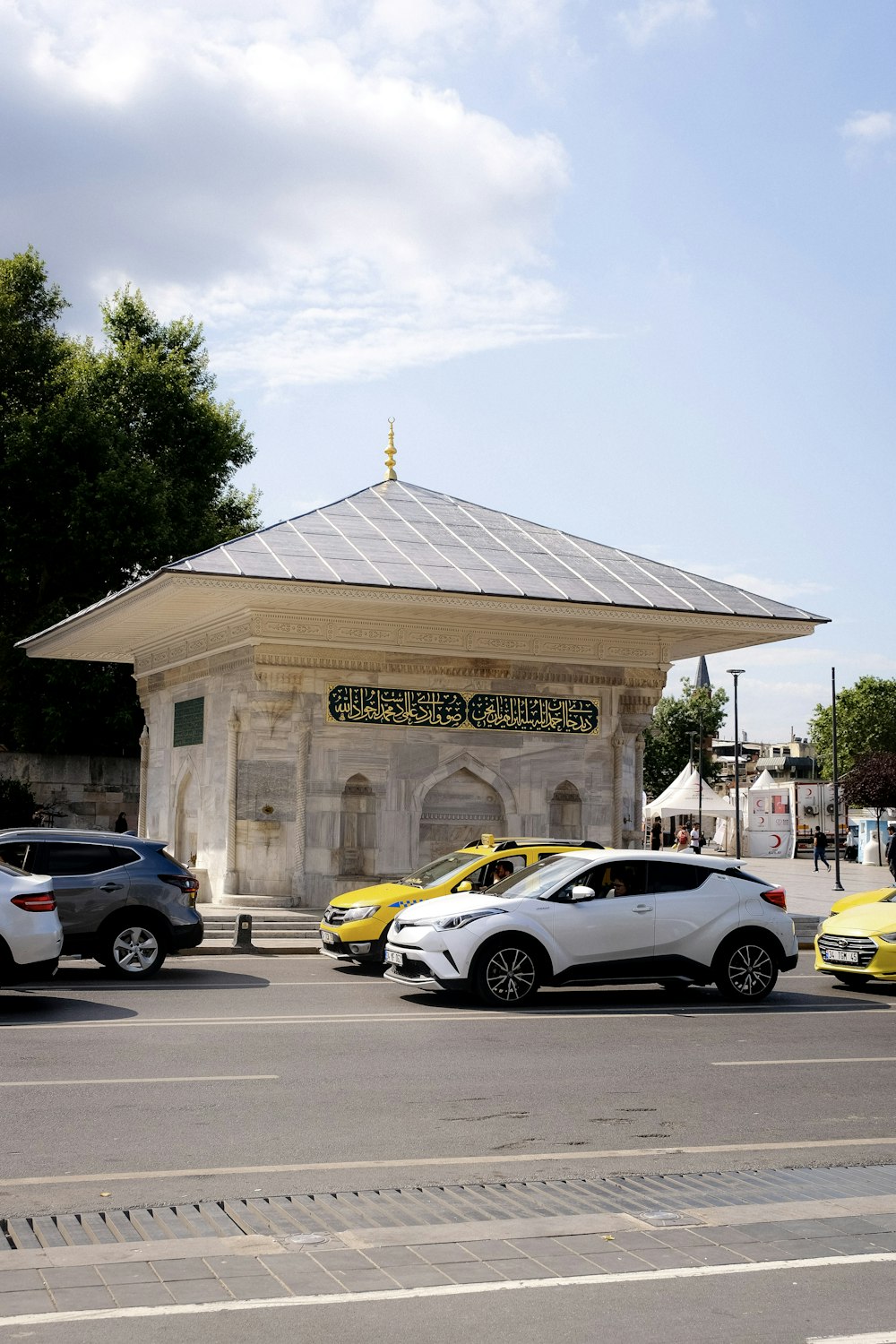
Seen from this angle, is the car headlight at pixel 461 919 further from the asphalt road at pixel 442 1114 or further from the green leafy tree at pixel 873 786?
the green leafy tree at pixel 873 786

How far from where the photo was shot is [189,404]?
42.1 meters

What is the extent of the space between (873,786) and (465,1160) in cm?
6934

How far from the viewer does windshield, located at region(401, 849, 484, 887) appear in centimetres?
1816

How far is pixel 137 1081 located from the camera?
10.0m

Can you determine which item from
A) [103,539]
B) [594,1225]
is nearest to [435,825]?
[103,539]

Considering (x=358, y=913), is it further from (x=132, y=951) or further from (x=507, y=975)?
(x=507, y=975)

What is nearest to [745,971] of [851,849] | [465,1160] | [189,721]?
[465,1160]

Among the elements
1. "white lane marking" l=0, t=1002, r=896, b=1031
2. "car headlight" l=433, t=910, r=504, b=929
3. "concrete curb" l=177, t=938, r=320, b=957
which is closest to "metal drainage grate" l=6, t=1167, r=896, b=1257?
"white lane marking" l=0, t=1002, r=896, b=1031

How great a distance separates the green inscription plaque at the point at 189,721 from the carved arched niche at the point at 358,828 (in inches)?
139

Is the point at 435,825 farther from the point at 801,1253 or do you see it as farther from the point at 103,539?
the point at 801,1253

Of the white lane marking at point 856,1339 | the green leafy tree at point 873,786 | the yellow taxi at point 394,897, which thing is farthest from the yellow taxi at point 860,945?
the green leafy tree at point 873,786

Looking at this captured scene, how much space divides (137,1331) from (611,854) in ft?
35.7

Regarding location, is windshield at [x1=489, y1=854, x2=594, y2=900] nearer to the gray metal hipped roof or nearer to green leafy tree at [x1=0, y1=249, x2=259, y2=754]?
the gray metal hipped roof

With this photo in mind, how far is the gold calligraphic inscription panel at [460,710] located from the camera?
985 inches
